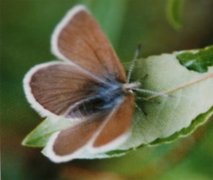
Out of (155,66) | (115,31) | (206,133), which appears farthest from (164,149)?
(155,66)

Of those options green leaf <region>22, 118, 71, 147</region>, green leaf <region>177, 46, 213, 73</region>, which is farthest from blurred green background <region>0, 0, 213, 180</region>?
green leaf <region>22, 118, 71, 147</region>

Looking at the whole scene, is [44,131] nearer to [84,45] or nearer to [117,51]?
[84,45]

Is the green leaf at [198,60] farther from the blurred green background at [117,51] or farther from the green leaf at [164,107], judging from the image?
the blurred green background at [117,51]

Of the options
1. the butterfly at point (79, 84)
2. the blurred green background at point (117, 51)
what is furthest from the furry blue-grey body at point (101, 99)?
the blurred green background at point (117, 51)

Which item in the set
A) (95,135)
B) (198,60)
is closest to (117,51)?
(198,60)

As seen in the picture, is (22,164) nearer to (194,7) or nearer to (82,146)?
(194,7)

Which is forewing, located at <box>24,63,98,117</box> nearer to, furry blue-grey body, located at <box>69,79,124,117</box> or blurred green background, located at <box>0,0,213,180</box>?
furry blue-grey body, located at <box>69,79,124,117</box>
